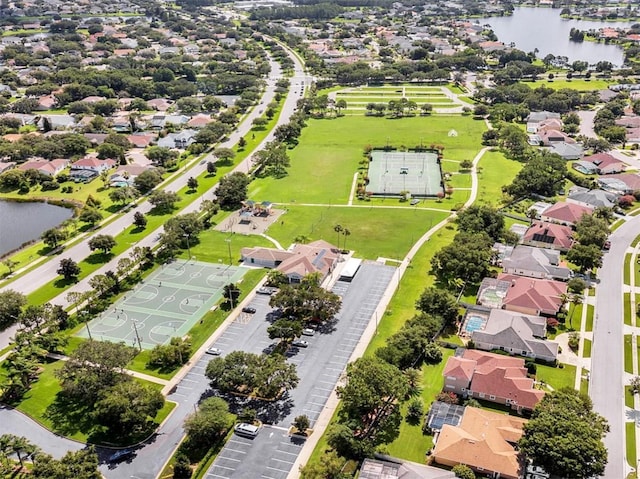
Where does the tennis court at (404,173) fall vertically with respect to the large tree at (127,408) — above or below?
below

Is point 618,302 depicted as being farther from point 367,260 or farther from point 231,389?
point 231,389

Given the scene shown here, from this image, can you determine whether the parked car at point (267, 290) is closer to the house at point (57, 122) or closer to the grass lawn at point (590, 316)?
the grass lawn at point (590, 316)

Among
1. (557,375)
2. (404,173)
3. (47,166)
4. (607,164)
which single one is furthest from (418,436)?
(47,166)

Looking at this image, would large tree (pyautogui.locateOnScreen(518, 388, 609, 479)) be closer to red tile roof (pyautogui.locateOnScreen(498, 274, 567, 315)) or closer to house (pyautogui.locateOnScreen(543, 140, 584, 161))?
red tile roof (pyautogui.locateOnScreen(498, 274, 567, 315))

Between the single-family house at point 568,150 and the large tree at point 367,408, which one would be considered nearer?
the large tree at point 367,408

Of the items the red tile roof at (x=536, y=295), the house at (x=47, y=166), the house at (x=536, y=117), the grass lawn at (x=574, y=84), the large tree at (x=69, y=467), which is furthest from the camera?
the grass lawn at (x=574, y=84)

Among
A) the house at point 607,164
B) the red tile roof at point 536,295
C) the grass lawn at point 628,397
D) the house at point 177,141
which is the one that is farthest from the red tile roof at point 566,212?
the house at point 177,141

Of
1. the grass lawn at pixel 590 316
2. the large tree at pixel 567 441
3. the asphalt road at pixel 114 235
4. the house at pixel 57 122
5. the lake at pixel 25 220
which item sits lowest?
the grass lawn at pixel 590 316
